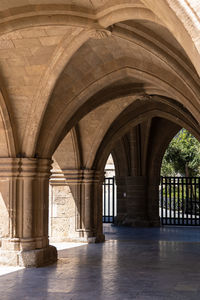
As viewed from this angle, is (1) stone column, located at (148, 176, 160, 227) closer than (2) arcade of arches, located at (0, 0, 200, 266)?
No

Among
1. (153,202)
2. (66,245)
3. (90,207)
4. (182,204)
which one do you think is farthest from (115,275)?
(182,204)

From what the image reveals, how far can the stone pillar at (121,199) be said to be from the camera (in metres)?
16.8

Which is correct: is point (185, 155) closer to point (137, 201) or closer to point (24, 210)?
point (137, 201)

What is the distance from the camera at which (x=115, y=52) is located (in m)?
7.69

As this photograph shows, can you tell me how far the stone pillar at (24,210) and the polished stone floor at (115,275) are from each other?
1.74ft

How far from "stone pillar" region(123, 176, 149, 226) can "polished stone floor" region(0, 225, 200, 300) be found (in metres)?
5.03

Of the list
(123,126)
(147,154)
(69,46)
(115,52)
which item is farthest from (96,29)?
(147,154)

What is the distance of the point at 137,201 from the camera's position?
1622 cm

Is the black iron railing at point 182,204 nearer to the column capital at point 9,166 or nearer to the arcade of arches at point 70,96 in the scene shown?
the arcade of arches at point 70,96

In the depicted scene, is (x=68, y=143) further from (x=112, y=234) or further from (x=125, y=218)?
(x=125, y=218)

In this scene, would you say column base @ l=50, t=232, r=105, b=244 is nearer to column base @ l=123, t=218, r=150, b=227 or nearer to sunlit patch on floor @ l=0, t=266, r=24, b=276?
sunlit patch on floor @ l=0, t=266, r=24, b=276

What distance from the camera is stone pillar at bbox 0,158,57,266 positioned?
8.01 meters

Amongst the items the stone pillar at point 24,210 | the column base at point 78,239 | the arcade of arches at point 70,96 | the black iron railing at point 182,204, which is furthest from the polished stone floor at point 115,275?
the black iron railing at point 182,204

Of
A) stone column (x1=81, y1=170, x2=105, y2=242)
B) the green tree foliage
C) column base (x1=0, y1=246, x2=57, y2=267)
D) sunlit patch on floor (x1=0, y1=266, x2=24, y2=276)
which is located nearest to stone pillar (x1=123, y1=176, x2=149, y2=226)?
stone column (x1=81, y1=170, x2=105, y2=242)
